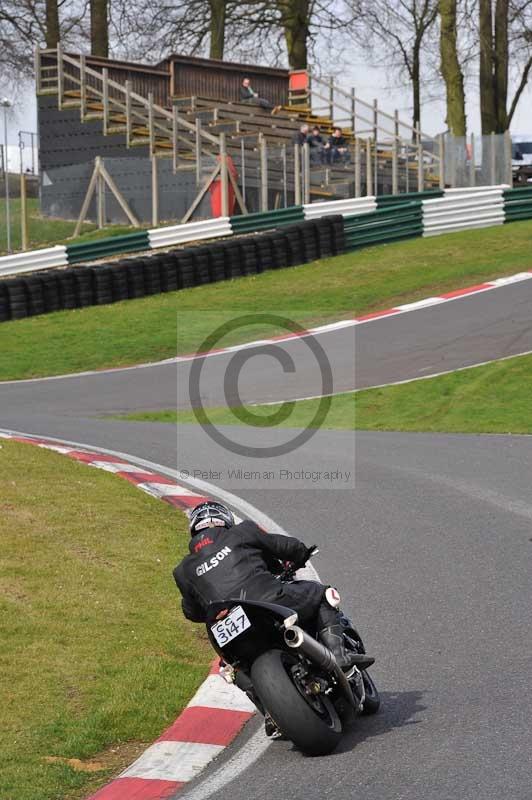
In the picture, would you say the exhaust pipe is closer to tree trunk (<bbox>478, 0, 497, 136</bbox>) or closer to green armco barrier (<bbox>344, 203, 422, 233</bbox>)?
green armco barrier (<bbox>344, 203, 422, 233</bbox>)

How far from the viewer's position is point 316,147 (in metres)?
32.3

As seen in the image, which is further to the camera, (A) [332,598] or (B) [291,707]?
(A) [332,598]

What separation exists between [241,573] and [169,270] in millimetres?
19396

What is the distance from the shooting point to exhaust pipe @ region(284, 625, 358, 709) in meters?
5.29

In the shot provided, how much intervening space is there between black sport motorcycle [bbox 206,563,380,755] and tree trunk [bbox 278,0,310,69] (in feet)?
123

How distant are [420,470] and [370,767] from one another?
23.2 ft

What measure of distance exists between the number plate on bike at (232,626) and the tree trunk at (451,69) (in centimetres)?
3361

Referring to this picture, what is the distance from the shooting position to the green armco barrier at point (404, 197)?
2841 centimetres

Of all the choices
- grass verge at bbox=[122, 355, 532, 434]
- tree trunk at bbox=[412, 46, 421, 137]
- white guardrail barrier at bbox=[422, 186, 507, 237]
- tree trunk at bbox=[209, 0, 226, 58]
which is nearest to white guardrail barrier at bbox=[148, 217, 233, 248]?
white guardrail barrier at bbox=[422, 186, 507, 237]

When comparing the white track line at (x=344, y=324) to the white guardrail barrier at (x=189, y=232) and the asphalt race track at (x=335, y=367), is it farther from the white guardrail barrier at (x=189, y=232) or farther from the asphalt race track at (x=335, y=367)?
the white guardrail barrier at (x=189, y=232)

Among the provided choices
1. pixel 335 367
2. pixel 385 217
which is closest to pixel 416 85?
pixel 385 217

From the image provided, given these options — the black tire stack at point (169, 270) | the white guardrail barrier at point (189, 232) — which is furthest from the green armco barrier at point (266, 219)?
the black tire stack at point (169, 270)

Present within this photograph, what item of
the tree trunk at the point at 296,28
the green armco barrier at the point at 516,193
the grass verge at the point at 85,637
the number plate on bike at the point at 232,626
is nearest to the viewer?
the number plate on bike at the point at 232,626

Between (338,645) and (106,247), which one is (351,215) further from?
(338,645)
